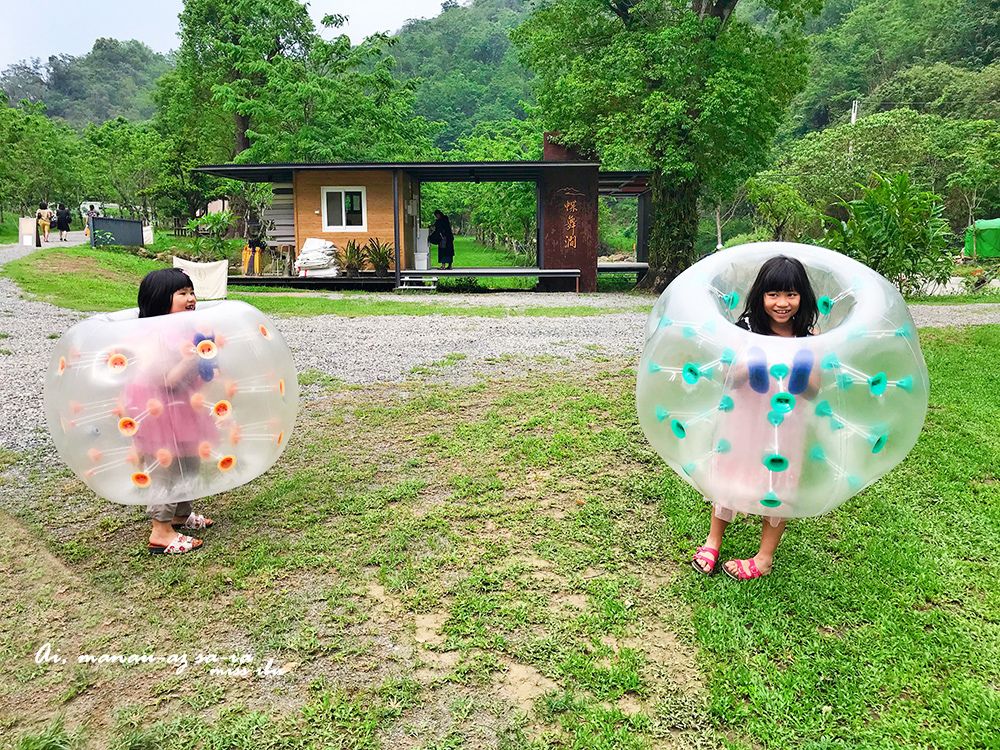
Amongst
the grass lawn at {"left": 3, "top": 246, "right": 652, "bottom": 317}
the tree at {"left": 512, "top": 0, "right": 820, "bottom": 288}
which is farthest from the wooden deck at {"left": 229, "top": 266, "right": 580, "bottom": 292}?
the tree at {"left": 512, "top": 0, "right": 820, "bottom": 288}

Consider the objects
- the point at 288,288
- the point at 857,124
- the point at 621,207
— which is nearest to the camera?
the point at 288,288

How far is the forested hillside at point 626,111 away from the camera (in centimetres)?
1669

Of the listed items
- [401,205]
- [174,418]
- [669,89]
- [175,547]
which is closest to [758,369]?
[174,418]

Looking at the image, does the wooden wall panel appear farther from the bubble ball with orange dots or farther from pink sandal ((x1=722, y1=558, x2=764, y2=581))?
pink sandal ((x1=722, y1=558, x2=764, y2=581))

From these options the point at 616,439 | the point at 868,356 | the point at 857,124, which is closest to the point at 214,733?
the point at 868,356

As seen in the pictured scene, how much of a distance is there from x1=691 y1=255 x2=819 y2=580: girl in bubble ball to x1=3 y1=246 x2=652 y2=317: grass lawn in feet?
31.6

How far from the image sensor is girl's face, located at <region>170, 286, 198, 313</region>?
354cm

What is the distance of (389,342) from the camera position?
9.61m

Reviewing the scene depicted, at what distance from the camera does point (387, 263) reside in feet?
63.3

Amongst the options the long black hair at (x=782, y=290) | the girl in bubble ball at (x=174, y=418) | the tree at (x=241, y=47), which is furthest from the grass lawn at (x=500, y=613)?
the tree at (x=241, y=47)

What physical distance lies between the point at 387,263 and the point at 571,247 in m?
4.95

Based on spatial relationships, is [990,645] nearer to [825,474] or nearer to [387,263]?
[825,474]

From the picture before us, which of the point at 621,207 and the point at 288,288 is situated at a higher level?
the point at 621,207

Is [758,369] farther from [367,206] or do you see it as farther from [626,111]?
[367,206]
